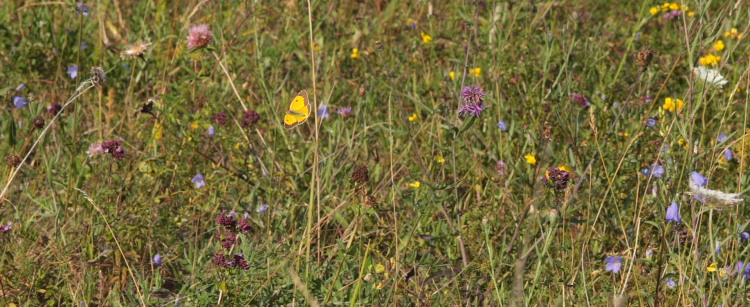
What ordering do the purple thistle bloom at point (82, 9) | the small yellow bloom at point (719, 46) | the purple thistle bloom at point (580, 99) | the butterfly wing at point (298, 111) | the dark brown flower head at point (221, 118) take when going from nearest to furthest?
the butterfly wing at point (298, 111)
the purple thistle bloom at point (82, 9)
the dark brown flower head at point (221, 118)
the purple thistle bloom at point (580, 99)
the small yellow bloom at point (719, 46)

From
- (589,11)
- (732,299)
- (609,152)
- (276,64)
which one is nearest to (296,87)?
(276,64)

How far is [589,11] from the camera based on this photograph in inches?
187

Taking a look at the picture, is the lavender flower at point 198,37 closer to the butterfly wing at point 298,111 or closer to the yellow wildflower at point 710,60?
the butterfly wing at point 298,111

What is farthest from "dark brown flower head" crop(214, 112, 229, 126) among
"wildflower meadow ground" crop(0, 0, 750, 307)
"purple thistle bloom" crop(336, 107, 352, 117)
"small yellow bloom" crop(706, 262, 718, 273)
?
"small yellow bloom" crop(706, 262, 718, 273)

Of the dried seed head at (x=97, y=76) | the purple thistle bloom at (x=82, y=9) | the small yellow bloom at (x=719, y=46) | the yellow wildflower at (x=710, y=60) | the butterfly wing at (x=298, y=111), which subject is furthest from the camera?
the small yellow bloom at (x=719, y=46)

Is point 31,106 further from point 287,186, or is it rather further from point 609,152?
point 609,152

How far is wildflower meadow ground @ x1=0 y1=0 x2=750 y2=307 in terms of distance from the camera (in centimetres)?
243

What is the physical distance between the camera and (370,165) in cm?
334

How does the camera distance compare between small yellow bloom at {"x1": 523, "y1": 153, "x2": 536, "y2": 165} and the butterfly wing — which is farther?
small yellow bloom at {"x1": 523, "y1": 153, "x2": 536, "y2": 165}

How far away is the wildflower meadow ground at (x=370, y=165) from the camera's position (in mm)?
2430

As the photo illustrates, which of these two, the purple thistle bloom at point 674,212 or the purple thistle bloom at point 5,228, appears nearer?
the purple thistle bloom at point 674,212

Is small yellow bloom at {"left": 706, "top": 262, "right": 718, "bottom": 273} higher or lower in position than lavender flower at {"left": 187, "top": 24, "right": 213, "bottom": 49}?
lower

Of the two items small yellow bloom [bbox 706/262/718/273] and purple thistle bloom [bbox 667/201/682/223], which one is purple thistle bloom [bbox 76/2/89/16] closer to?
purple thistle bloom [bbox 667/201/682/223]

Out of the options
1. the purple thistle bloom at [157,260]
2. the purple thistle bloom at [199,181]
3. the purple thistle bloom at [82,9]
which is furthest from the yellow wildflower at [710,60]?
the purple thistle bloom at [82,9]
